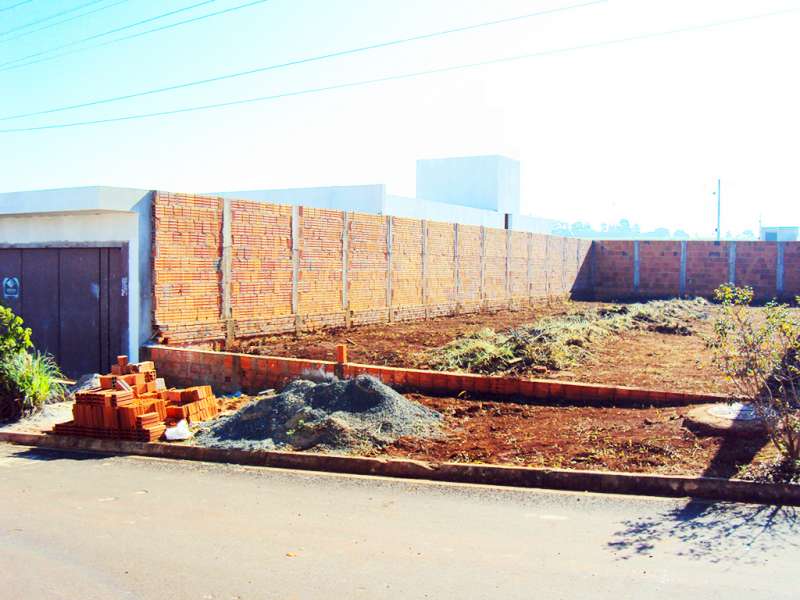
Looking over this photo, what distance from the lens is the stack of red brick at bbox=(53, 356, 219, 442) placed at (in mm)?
9211

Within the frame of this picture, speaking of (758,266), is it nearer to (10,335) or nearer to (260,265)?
(260,265)

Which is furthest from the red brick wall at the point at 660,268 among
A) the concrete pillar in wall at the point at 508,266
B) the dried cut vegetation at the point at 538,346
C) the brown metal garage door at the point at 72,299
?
the brown metal garage door at the point at 72,299

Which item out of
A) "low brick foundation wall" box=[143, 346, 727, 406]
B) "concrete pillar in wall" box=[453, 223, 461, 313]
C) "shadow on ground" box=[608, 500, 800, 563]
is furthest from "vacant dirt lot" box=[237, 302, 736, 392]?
"shadow on ground" box=[608, 500, 800, 563]

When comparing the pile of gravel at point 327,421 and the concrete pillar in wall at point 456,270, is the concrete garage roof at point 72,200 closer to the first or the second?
the pile of gravel at point 327,421

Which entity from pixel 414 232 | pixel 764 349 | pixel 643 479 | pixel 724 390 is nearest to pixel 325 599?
pixel 643 479

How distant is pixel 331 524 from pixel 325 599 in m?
1.59

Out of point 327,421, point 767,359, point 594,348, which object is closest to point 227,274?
point 327,421

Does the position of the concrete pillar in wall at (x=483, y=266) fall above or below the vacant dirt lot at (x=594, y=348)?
above

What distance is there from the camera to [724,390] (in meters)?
10.7

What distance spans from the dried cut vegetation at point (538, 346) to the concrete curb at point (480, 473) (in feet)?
14.8

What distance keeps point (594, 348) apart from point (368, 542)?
34.6 feet

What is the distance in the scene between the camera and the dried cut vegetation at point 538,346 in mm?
12453

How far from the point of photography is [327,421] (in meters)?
8.69

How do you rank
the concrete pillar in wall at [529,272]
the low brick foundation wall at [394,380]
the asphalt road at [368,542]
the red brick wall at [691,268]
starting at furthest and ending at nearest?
the red brick wall at [691,268] < the concrete pillar in wall at [529,272] < the low brick foundation wall at [394,380] < the asphalt road at [368,542]
